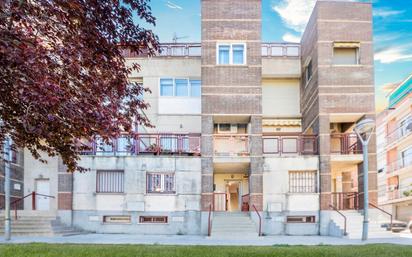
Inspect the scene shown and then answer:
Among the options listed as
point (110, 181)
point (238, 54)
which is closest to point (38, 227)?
point (110, 181)

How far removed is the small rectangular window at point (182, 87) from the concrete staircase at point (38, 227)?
412 inches

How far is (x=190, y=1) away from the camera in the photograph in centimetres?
1894

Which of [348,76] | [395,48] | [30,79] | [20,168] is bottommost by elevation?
[20,168]

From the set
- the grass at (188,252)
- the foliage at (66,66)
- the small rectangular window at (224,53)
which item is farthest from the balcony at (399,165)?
the foliage at (66,66)

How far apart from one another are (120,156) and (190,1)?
29.3 feet

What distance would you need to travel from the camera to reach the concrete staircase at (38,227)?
1880 centimetres

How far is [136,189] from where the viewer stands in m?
22.0

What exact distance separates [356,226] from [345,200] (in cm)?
406

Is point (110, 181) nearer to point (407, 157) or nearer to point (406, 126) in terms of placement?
point (407, 157)

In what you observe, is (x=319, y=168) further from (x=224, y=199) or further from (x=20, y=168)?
(x=20, y=168)

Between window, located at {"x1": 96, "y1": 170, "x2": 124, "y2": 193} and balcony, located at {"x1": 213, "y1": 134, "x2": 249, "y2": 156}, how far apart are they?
5.35 m

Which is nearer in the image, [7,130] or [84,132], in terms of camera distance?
[84,132]

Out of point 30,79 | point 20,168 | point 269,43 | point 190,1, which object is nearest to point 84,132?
point 30,79

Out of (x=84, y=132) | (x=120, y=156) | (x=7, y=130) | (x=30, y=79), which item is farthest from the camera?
(x=120, y=156)
